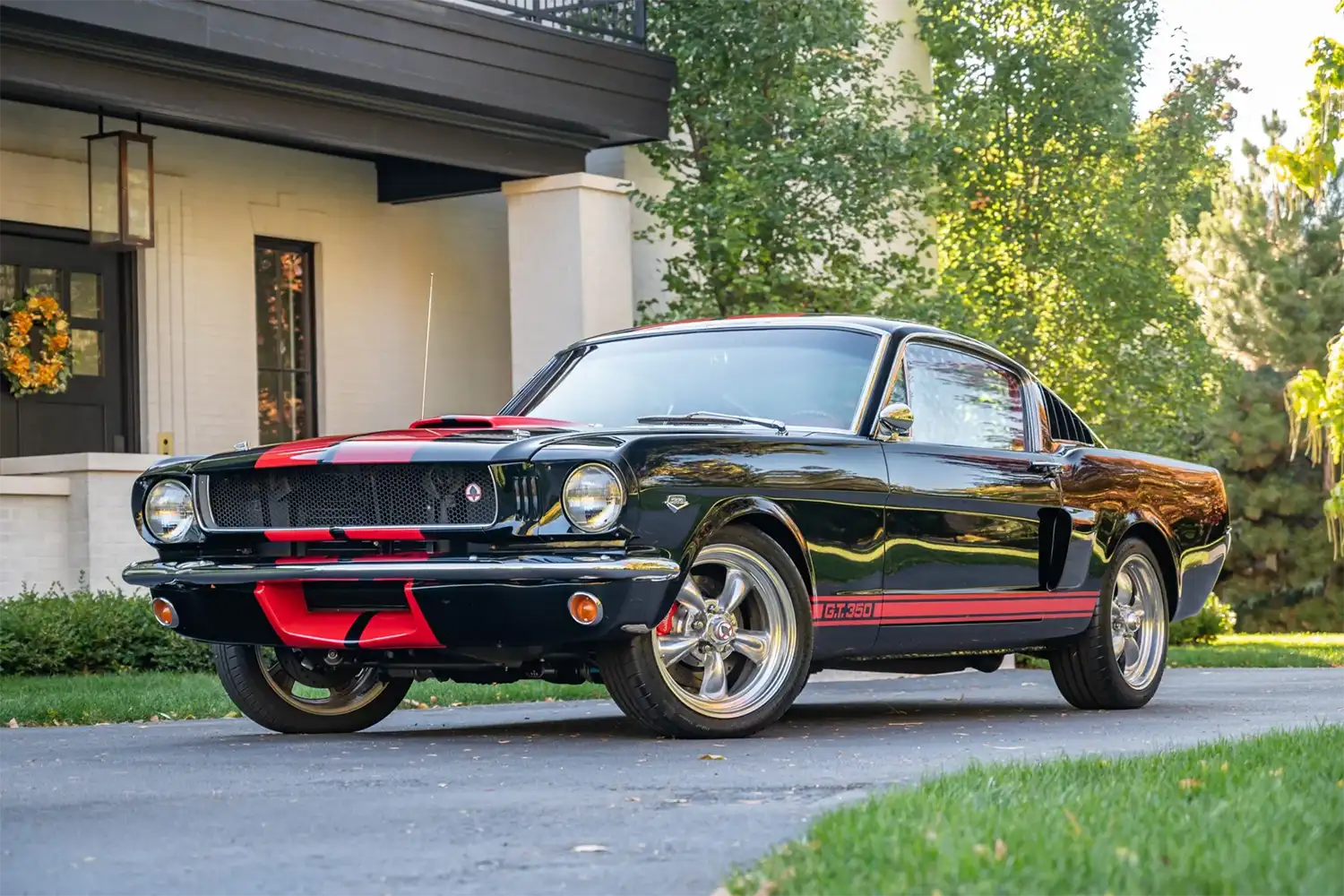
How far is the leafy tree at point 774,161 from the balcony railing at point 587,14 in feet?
1.30

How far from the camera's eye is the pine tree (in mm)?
38875

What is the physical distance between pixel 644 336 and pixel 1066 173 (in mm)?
13272

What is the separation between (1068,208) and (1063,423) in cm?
1184

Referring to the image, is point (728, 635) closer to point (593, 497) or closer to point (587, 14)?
point (593, 497)

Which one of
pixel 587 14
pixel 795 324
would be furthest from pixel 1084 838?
pixel 587 14

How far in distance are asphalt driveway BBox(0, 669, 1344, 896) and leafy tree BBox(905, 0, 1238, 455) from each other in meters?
11.9

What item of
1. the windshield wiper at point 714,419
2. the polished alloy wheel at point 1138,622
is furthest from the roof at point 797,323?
the polished alloy wheel at point 1138,622

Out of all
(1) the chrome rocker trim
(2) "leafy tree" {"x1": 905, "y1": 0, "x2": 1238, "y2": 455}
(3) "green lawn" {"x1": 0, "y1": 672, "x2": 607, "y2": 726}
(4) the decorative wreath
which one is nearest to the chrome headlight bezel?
(1) the chrome rocker trim

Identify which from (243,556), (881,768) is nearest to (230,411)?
(243,556)

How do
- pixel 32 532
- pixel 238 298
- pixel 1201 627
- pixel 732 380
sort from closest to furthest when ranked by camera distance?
pixel 732 380 → pixel 32 532 → pixel 238 298 → pixel 1201 627

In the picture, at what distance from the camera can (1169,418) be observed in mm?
22250

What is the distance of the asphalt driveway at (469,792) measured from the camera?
4.29m

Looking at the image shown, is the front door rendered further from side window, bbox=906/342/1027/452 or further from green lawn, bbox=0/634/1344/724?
side window, bbox=906/342/1027/452

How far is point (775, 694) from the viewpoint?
7.37 meters
